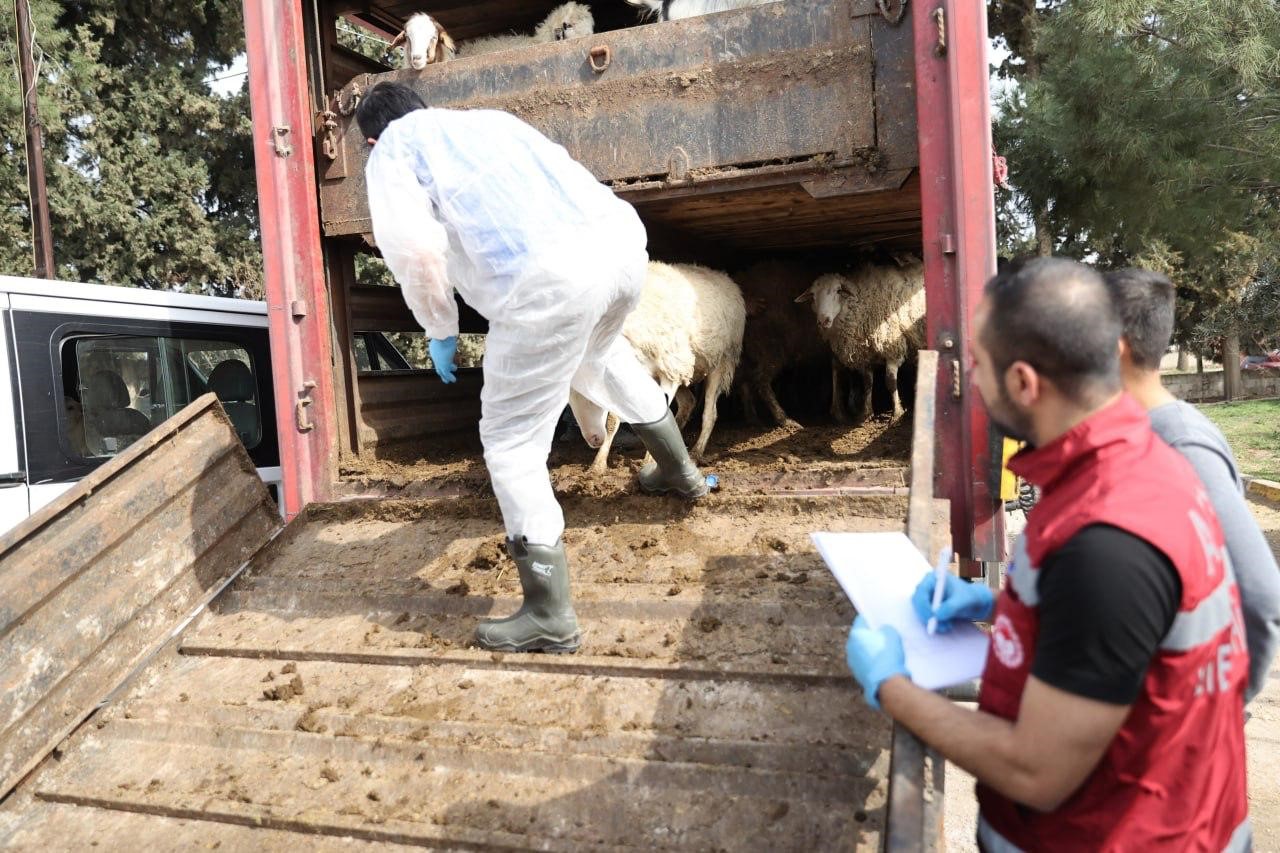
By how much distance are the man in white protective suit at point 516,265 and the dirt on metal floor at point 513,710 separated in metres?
0.31

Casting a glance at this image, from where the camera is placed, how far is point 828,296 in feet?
23.7

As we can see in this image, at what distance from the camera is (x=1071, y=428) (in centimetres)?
140

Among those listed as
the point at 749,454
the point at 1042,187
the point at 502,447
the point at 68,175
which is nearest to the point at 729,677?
the point at 502,447

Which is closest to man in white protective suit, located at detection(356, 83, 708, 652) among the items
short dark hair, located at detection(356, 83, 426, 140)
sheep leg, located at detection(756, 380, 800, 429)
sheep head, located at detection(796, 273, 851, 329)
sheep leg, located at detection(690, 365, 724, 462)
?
short dark hair, located at detection(356, 83, 426, 140)

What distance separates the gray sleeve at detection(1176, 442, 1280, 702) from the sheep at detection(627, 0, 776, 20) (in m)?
3.51

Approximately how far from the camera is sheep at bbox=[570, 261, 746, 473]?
5539 mm

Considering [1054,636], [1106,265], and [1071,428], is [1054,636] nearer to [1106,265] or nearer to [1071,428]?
[1071,428]

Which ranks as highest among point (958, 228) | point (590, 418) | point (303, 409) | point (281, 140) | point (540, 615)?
point (281, 140)

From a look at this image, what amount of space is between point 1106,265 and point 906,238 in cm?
1251

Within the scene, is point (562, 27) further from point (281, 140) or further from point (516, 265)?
point (516, 265)

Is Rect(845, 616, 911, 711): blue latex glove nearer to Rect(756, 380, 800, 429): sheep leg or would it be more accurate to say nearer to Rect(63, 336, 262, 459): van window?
Rect(63, 336, 262, 459): van window

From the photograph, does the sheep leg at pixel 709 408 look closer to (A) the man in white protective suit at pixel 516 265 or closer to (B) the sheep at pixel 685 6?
(B) the sheep at pixel 685 6

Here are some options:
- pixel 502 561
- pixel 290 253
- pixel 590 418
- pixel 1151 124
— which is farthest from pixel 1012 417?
pixel 1151 124

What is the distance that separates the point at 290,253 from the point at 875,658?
13.3 feet
